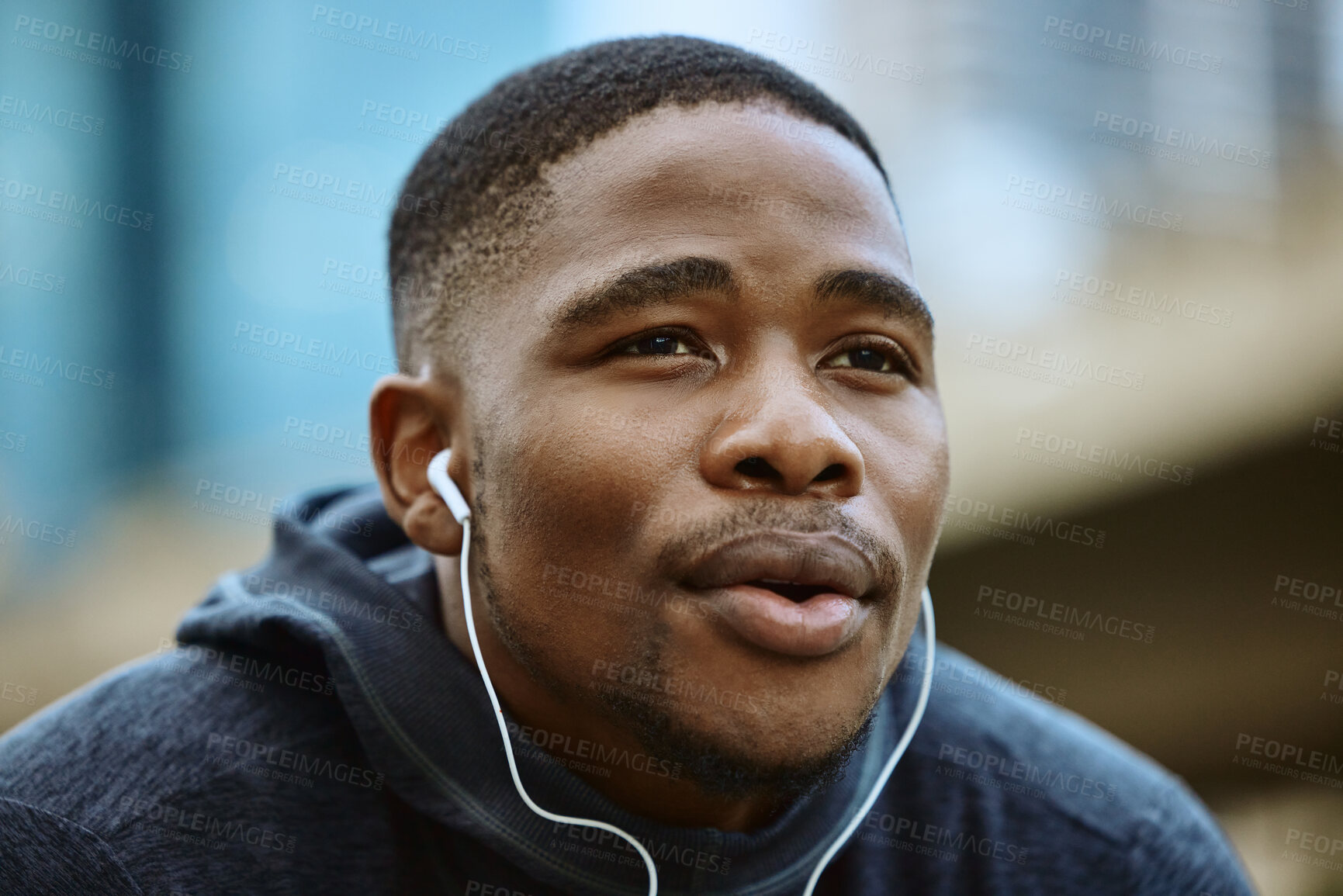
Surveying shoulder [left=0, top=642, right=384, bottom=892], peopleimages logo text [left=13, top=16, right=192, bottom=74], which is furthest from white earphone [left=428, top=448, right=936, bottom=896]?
peopleimages logo text [left=13, top=16, right=192, bottom=74]

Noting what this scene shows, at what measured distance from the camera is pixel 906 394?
5.96ft

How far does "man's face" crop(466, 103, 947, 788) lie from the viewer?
1.44 metres

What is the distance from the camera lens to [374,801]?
179 centimetres

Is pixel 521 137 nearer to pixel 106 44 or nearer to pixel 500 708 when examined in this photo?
pixel 500 708

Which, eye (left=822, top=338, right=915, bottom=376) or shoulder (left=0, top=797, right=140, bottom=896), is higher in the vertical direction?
eye (left=822, top=338, right=915, bottom=376)

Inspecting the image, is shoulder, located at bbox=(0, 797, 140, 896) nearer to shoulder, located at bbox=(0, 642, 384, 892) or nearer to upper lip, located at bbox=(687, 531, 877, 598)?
shoulder, located at bbox=(0, 642, 384, 892)

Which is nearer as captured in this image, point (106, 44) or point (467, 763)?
point (467, 763)

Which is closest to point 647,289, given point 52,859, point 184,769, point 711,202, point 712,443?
point 711,202

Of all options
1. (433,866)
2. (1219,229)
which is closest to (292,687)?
→ (433,866)

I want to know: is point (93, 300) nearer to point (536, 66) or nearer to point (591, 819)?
point (536, 66)

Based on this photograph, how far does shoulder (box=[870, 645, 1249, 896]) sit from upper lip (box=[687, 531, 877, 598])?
0.95m

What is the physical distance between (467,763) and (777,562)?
73 centimetres

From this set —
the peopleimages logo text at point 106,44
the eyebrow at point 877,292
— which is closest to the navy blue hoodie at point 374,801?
the eyebrow at point 877,292

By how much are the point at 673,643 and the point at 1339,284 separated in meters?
4.31
